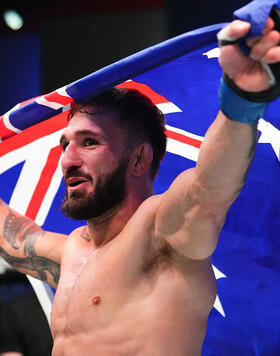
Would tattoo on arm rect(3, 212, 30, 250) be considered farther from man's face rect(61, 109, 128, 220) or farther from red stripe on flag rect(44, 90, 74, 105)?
red stripe on flag rect(44, 90, 74, 105)

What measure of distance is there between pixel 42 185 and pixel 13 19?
2067 mm

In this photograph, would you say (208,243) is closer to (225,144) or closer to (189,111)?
(225,144)

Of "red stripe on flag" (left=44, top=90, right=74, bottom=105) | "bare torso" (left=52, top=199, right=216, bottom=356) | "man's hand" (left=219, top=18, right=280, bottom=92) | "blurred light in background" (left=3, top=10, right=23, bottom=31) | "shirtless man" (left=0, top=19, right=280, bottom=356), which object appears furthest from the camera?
"blurred light in background" (left=3, top=10, right=23, bottom=31)

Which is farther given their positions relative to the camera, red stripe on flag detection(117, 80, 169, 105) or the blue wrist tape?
red stripe on flag detection(117, 80, 169, 105)

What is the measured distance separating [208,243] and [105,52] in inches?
77.3

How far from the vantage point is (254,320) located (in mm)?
1531

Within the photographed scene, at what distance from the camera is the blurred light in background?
358 cm

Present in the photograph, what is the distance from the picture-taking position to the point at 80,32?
10.3 feet

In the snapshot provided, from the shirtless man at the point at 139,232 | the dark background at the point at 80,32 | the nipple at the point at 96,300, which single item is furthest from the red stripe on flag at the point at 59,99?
the dark background at the point at 80,32

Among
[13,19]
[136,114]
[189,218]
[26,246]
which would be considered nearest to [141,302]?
[189,218]

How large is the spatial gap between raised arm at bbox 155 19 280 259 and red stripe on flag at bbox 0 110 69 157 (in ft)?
2.11

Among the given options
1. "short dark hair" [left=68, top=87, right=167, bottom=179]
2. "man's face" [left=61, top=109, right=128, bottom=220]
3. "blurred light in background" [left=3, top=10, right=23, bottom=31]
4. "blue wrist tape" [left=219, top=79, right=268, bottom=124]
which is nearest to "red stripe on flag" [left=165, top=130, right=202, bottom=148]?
"short dark hair" [left=68, top=87, right=167, bottom=179]

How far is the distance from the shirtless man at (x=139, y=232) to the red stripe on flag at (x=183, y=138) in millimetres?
88

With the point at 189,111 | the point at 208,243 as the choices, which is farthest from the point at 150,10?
the point at 208,243
